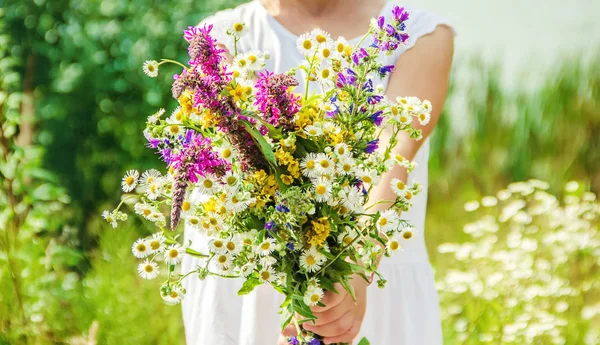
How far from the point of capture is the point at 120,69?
197 inches

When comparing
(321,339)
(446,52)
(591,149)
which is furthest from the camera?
(591,149)

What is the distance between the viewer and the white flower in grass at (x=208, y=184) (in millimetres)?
1253

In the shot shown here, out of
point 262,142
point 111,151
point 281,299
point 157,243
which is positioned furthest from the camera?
point 111,151

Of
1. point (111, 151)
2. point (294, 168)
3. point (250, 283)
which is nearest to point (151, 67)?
point (294, 168)

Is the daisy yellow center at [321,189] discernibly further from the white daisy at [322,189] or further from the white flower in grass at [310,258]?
the white flower in grass at [310,258]

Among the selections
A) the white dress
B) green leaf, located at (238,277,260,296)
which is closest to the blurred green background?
the white dress

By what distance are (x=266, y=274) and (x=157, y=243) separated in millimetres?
186

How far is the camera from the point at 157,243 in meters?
1.30

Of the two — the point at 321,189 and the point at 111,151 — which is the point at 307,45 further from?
the point at 111,151

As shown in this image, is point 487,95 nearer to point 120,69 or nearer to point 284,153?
point 120,69

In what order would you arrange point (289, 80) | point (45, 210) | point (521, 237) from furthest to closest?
1. point (521, 237)
2. point (45, 210)
3. point (289, 80)

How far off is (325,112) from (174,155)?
0.25 metres

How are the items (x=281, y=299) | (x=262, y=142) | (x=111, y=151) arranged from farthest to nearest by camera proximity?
1. (x=111, y=151)
2. (x=281, y=299)
3. (x=262, y=142)

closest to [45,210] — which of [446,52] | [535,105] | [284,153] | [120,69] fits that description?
[120,69]
